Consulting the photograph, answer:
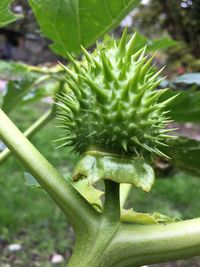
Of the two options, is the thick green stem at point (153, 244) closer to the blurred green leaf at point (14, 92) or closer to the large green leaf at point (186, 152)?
the large green leaf at point (186, 152)

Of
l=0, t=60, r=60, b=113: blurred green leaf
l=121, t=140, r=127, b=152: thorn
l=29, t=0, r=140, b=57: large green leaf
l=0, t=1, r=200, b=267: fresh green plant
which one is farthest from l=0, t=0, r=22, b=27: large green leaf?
l=121, t=140, r=127, b=152: thorn

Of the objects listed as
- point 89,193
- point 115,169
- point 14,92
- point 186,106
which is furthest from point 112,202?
point 14,92

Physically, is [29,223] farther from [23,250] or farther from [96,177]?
[96,177]

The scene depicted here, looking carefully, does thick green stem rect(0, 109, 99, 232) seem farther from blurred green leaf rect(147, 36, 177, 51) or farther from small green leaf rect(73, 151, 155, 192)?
blurred green leaf rect(147, 36, 177, 51)

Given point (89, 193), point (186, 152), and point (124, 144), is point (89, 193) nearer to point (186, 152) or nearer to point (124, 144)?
point (124, 144)

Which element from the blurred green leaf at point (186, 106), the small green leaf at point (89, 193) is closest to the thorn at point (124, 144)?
the small green leaf at point (89, 193)

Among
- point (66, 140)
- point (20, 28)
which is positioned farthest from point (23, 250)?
point (20, 28)
